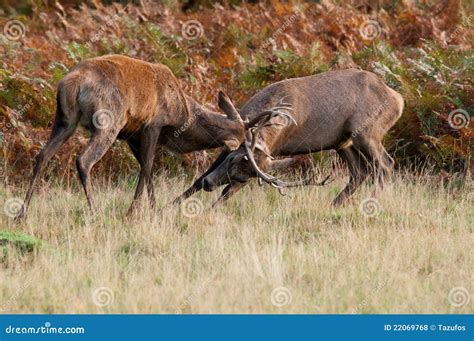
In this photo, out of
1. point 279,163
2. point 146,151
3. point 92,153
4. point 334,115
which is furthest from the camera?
point 334,115

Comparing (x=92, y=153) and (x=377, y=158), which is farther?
(x=377, y=158)

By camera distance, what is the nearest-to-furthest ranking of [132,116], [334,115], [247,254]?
1. [247,254]
2. [132,116]
3. [334,115]

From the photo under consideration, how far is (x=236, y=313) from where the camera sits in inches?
260

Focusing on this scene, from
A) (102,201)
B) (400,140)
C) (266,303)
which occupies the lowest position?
(400,140)

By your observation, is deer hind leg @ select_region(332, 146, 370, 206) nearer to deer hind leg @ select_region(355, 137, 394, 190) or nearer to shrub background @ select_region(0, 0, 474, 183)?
deer hind leg @ select_region(355, 137, 394, 190)

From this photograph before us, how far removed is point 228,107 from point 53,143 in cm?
194

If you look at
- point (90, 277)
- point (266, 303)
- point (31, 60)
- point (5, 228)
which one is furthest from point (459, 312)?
point (31, 60)

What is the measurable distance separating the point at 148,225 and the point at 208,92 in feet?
14.9

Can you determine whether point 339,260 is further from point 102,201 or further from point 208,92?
point 208,92

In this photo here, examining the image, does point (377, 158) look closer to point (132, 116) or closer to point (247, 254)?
point (132, 116)

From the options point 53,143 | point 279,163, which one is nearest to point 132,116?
point 53,143

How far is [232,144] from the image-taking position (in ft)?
34.2

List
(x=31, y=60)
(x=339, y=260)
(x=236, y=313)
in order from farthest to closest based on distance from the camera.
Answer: (x=31, y=60) → (x=339, y=260) → (x=236, y=313)

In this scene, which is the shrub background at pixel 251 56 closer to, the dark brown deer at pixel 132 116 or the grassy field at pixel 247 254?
the grassy field at pixel 247 254
